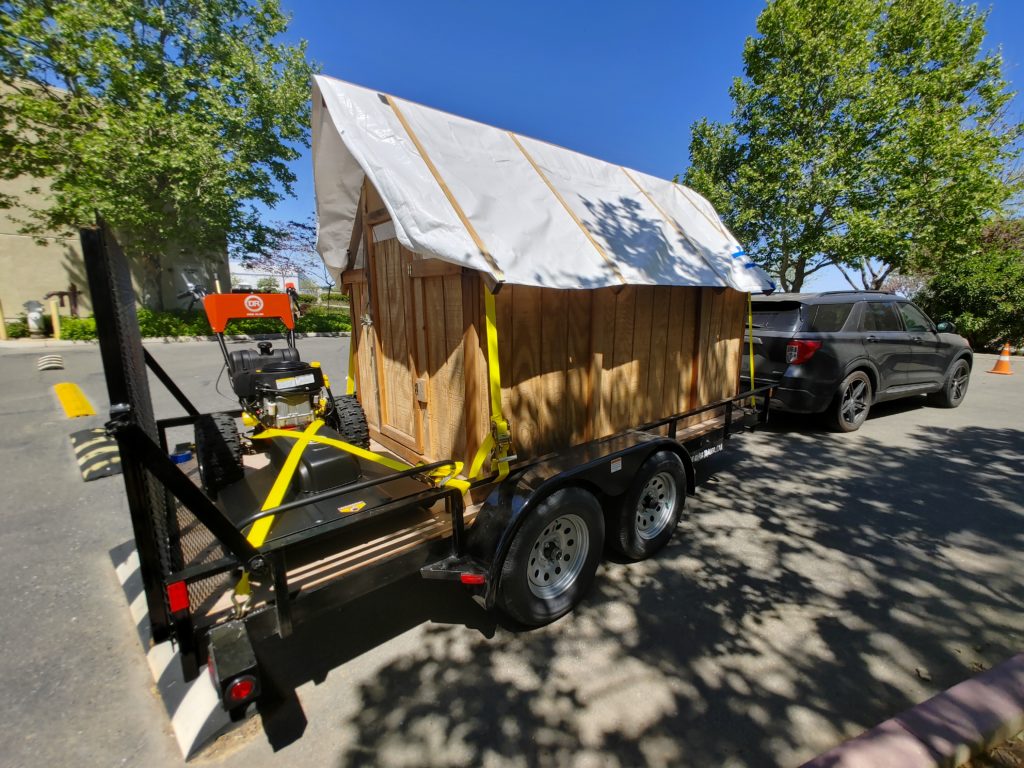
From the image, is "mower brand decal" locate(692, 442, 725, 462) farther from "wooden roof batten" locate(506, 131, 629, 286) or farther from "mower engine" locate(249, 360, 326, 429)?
"mower engine" locate(249, 360, 326, 429)

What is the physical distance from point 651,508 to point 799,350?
12.8 ft

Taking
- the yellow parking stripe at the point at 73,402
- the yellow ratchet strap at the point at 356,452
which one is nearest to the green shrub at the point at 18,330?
the yellow parking stripe at the point at 73,402

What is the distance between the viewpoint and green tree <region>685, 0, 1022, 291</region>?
12.7 metres

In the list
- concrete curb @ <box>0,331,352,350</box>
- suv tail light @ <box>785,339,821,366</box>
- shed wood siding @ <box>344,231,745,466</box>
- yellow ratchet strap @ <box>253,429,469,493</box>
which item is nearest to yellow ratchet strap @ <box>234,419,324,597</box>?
yellow ratchet strap @ <box>253,429,469,493</box>

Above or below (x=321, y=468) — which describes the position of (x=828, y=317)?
above

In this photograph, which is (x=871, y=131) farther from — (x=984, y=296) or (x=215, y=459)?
(x=215, y=459)

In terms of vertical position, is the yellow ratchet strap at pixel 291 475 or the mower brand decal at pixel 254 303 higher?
the mower brand decal at pixel 254 303

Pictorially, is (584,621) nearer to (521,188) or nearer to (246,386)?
(521,188)

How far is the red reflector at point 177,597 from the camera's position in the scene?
65.3 inches

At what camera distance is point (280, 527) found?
2596 millimetres

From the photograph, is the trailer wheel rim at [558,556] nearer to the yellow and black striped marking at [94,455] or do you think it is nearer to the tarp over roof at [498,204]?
the tarp over roof at [498,204]

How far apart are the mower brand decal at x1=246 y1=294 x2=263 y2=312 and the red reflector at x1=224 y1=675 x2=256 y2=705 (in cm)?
366

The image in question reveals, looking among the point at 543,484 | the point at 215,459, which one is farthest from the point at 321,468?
the point at 543,484

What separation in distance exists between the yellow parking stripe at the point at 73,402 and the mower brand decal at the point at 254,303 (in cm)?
500
